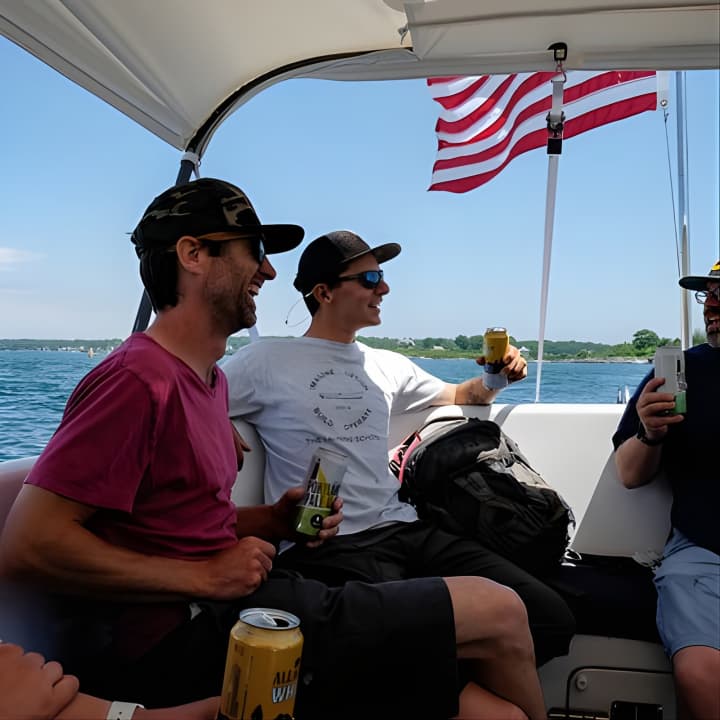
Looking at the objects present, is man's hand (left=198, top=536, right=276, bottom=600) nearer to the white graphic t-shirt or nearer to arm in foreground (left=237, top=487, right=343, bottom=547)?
arm in foreground (left=237, top=487, right=343, bottom=547)

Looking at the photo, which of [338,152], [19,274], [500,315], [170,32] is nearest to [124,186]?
[19,274]

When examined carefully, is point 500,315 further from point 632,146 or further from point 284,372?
point 284,372

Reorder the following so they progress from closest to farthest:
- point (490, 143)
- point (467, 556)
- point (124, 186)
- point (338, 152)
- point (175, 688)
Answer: point (175, 688) → point (467, 556) → point (490, 143) → point (124, 186) → point (338, 152)

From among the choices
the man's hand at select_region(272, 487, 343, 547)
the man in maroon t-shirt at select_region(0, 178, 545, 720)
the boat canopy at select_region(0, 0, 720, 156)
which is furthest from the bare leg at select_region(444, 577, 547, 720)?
the boat canopy at select_region(0, 0, 720, 156)

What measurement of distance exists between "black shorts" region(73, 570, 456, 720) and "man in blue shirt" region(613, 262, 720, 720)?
0.70m

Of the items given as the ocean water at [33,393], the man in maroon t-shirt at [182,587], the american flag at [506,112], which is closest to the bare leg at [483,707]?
the man in maroon t-shirt at [182,587]

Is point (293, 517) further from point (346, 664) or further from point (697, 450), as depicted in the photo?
point (697, 450)

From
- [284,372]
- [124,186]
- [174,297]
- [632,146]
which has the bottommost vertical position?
[284,372]

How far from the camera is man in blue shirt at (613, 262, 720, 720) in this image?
1692mm

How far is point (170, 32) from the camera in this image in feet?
7.91

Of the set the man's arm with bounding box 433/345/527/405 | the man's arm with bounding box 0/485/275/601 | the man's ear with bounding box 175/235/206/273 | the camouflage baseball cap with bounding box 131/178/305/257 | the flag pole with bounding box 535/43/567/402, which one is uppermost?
the flag pole with bounding box 535/43/567/402

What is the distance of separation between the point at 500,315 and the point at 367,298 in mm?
37531

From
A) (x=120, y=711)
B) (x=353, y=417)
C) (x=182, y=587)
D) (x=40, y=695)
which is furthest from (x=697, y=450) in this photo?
(x=40, y=695)

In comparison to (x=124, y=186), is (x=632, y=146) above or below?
above
